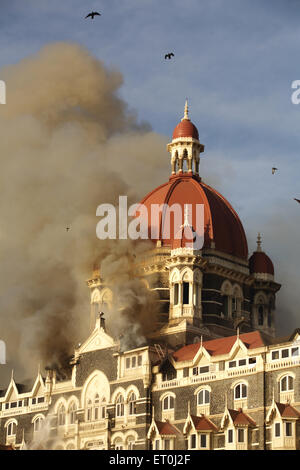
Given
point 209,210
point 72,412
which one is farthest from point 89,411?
point 209,210

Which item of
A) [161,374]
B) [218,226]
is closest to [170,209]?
[218,226]

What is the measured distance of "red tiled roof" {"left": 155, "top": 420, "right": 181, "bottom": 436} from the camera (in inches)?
4024

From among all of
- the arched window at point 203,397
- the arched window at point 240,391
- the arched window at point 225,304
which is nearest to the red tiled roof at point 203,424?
the arched window at point 203,397

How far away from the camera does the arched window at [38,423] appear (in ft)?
383

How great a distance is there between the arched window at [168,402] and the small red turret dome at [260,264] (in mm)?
26203

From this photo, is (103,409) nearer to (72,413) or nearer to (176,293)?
(72,413)

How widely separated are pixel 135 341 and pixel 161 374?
6.21m

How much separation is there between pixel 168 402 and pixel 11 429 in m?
22.5

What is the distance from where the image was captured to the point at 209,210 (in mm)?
125062

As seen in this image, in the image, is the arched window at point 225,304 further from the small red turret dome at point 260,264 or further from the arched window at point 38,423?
the arched window at point 38,423

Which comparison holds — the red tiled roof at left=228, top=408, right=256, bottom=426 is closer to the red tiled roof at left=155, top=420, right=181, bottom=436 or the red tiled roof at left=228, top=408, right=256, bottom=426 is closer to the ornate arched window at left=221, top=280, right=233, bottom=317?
the red tiled roof at left=155, top=420, right=181, bottom=436
